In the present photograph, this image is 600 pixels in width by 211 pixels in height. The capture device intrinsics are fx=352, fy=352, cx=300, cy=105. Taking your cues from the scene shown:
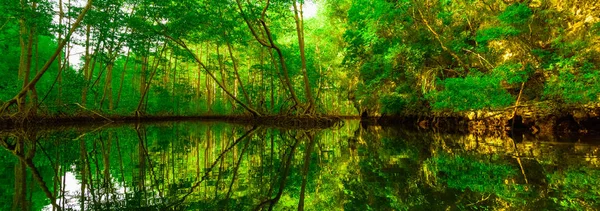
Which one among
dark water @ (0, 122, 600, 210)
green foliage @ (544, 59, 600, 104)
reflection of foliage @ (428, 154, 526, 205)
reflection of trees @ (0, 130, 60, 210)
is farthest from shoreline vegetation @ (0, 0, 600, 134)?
reflection of trees @ (0, 130, 60, 210)

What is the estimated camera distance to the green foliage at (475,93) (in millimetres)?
11266

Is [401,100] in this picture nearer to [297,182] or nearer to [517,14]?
[517,14]

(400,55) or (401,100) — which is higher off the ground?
(400,55)

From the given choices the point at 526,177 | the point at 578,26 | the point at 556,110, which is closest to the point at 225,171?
the point at 526,177

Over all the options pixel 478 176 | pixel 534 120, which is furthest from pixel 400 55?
pixel 478 176

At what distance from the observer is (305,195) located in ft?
10.3

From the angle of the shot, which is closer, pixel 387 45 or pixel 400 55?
pixel 400 55

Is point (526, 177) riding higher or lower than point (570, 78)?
lower

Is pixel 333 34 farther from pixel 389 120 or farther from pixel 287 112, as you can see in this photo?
pixel 287 112

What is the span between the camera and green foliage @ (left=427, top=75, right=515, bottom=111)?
444 inches

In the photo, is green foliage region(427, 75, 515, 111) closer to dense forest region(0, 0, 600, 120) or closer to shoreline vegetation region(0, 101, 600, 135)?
dense forest region(0, 0, 600, 120)

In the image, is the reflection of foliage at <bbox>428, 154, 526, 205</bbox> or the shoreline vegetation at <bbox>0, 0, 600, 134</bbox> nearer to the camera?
the reflection of foliage at <bbox>428, 154, 526, 205</bbox>

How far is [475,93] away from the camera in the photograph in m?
11.8

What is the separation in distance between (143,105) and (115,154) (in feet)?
63.1
